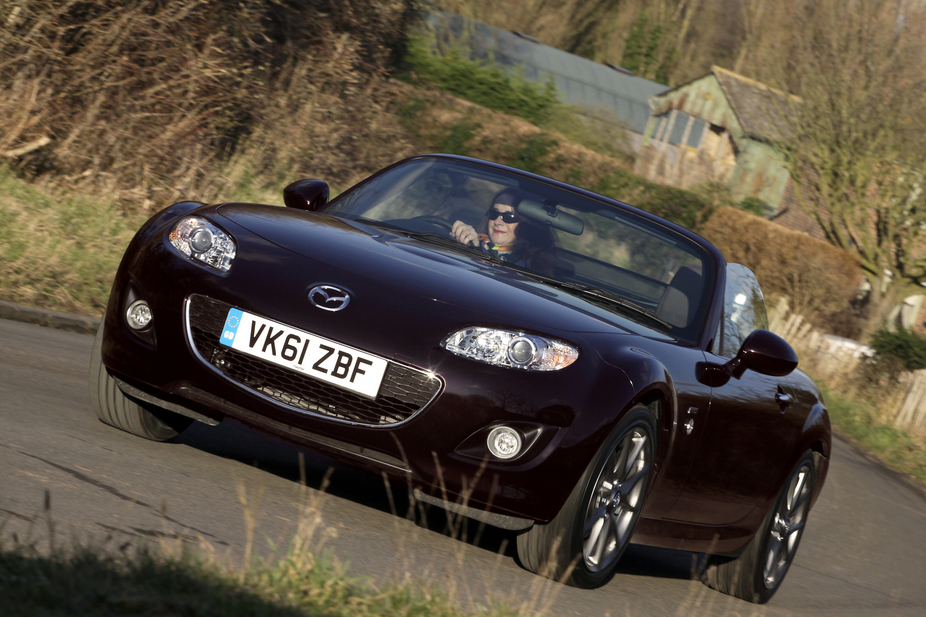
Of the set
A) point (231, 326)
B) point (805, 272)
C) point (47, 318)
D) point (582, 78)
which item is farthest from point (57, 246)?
point (582, 78)

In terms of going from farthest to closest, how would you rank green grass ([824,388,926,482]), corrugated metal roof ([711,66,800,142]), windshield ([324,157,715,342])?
corrugated metal roof ([711,66,800,142]) < green grass ([824,388,926,482]) < windshield ([324,157,715,342])

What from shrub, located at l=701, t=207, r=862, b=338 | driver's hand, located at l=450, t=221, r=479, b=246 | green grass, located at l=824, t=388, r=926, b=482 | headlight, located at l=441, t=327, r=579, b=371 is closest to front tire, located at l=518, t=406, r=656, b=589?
headlight, located at l=441, t=327, r=579, b=371

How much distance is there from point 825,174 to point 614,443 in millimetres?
28189

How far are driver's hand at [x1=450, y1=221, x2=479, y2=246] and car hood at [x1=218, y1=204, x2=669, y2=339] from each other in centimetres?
30

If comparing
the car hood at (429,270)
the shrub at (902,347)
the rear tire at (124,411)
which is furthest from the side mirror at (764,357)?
the shrub at (902,347)

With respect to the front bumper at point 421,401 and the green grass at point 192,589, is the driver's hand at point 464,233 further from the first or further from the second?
the green grass at point 192,589

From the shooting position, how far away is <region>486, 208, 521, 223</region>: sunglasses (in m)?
5.73

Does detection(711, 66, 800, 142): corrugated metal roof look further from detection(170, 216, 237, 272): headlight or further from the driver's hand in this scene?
detection(170, 216, 237, 272): headlight

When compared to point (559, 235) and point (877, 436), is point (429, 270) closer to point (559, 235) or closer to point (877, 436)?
point (559, 235)

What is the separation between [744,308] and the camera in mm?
6379

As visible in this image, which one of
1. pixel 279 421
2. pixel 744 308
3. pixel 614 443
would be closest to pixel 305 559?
pixel 279 421

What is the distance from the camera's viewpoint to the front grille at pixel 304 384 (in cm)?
422

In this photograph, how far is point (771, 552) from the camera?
20.3 feet

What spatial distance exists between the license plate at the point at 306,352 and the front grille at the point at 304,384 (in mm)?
26
